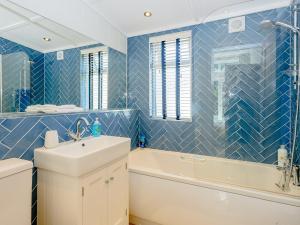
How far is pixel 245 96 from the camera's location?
2098mm

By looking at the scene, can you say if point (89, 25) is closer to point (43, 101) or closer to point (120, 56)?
point (120, 56)

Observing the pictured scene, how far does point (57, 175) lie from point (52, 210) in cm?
27

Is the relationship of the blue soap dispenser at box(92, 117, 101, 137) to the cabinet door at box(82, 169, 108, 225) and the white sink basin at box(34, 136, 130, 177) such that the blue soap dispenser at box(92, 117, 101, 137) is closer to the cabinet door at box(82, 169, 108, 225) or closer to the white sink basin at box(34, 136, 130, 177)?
the white sink basin at box(34, 136, 130, 177)

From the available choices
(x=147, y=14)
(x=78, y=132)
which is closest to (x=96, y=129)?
(x=78, y=132)

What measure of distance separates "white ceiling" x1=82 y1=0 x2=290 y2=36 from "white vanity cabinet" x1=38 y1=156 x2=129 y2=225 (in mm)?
1763

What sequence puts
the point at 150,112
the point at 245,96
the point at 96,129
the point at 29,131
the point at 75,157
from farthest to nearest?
1. the point at 150,112
2. the point at 245,96
3. the point at 96,129
4. the point at 29,131
5. the point at 75,157

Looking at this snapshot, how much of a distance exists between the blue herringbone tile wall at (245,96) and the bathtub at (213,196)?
23 cm

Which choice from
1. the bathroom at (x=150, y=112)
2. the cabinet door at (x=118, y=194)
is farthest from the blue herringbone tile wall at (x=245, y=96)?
the cabinet door at (x=118, y=194)

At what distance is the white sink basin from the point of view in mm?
1173

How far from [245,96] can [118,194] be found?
1725 millimetres

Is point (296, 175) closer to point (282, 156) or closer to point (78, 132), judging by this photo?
point (282, 156)

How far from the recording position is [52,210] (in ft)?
4.25

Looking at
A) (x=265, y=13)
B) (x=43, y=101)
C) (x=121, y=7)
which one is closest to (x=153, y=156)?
(x=43, y=101)

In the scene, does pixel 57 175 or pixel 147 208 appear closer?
pixel 57 175
